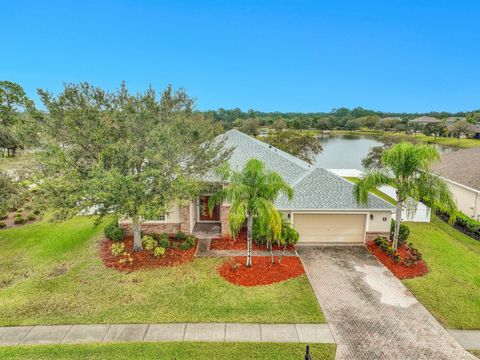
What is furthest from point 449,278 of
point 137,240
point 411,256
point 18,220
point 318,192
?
point 18,220

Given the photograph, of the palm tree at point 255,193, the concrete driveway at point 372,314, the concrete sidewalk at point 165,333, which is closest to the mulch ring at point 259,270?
the concrete driveway at point 372,314

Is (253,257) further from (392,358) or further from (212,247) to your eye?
(392,358)

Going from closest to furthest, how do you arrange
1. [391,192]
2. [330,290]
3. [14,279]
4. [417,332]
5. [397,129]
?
1. [417,332]
2. [330,290]
3. [14,279]
4. [391,192]
5. [397,129]

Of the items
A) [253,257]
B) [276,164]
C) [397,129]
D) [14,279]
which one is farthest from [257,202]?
[397,129]

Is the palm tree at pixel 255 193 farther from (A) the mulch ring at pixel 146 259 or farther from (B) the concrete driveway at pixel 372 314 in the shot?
(A) the mulch ring at pixel 146 259

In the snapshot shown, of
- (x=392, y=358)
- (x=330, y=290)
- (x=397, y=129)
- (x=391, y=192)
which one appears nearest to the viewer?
(x=392, y=358)

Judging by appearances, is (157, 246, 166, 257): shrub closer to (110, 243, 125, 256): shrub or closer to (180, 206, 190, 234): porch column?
(110, 243, 125, 256): shrub

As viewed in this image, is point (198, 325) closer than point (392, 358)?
No
